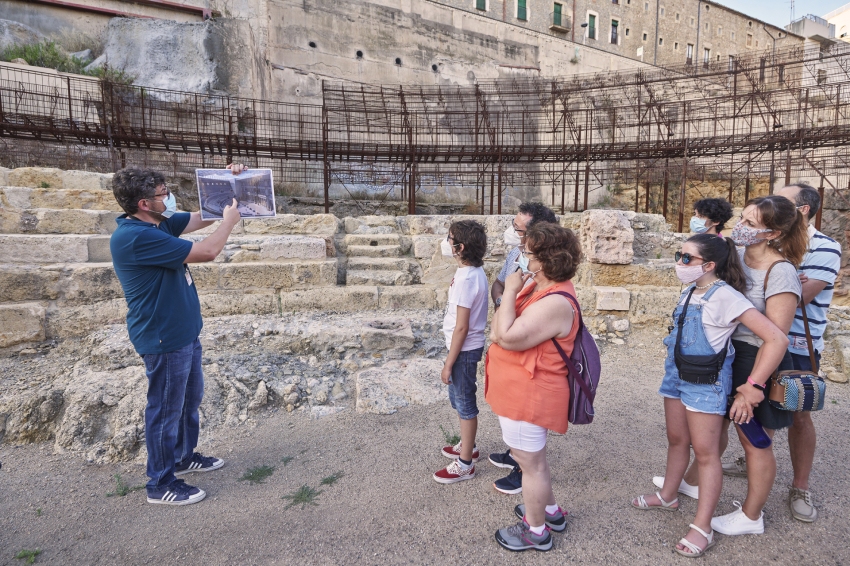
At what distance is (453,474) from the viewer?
2959 mm

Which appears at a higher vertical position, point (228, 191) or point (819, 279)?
point (228, 191)

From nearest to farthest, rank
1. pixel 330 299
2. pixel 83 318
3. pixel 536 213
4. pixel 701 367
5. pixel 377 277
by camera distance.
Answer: pixel 701 367 < pixel 536 213 < pixel 83 318 < pixel 330 299 < pixel 377 277

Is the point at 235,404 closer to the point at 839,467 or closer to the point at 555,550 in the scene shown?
the point at 555,550

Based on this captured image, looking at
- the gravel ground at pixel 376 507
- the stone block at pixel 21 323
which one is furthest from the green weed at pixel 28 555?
the stone block at pixel 21 323

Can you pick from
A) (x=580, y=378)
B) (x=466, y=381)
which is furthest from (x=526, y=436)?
(x=466, y=381)

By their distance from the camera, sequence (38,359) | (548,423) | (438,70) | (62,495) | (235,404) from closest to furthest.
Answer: (548,423)
(62,495)
(235,404)
(38,359)
(438,70)

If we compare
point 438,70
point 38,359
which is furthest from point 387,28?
point 38,359

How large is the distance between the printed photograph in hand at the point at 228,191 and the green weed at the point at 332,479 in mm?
1845

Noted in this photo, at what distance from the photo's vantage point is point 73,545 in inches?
96.6

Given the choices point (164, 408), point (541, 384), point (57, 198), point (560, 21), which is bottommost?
point (164, 408)

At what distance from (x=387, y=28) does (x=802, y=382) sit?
2300 centimetres

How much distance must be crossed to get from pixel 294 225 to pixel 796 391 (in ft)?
21.6

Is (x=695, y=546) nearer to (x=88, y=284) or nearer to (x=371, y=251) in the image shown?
(x=371, y=251)

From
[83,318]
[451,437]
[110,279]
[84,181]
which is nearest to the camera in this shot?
[451,437]
